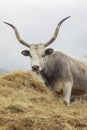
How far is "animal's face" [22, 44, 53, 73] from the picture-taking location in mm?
14012

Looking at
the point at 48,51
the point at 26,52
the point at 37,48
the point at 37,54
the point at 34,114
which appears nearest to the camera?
the point at 34,114

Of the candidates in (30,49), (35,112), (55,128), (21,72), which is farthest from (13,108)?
(21,72)

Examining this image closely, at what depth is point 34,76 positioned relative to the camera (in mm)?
16625

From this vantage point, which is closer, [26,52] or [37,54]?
[37,54]

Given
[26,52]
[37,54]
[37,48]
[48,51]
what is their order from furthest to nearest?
[26,52] < [48,51] < [37,48] < [37,54]

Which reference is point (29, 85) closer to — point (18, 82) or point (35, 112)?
point (18, 82)

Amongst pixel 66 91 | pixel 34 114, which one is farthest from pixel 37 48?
pixel 34 114

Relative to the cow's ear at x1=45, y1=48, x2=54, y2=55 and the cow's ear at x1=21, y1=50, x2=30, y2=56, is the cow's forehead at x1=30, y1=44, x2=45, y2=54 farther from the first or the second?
the cow's ear at x1=21, y1=50, x2=30, y2=56

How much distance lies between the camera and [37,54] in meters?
14.5

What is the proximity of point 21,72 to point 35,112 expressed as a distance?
5.77 meters

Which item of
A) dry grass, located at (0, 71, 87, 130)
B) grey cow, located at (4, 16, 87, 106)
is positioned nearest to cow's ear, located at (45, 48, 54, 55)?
grey cow, located at (4, 16, 87, 106)

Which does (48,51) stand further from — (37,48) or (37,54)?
(37,54)

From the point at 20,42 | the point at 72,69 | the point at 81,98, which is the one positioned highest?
the point at 20,42

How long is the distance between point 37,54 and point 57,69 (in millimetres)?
963
